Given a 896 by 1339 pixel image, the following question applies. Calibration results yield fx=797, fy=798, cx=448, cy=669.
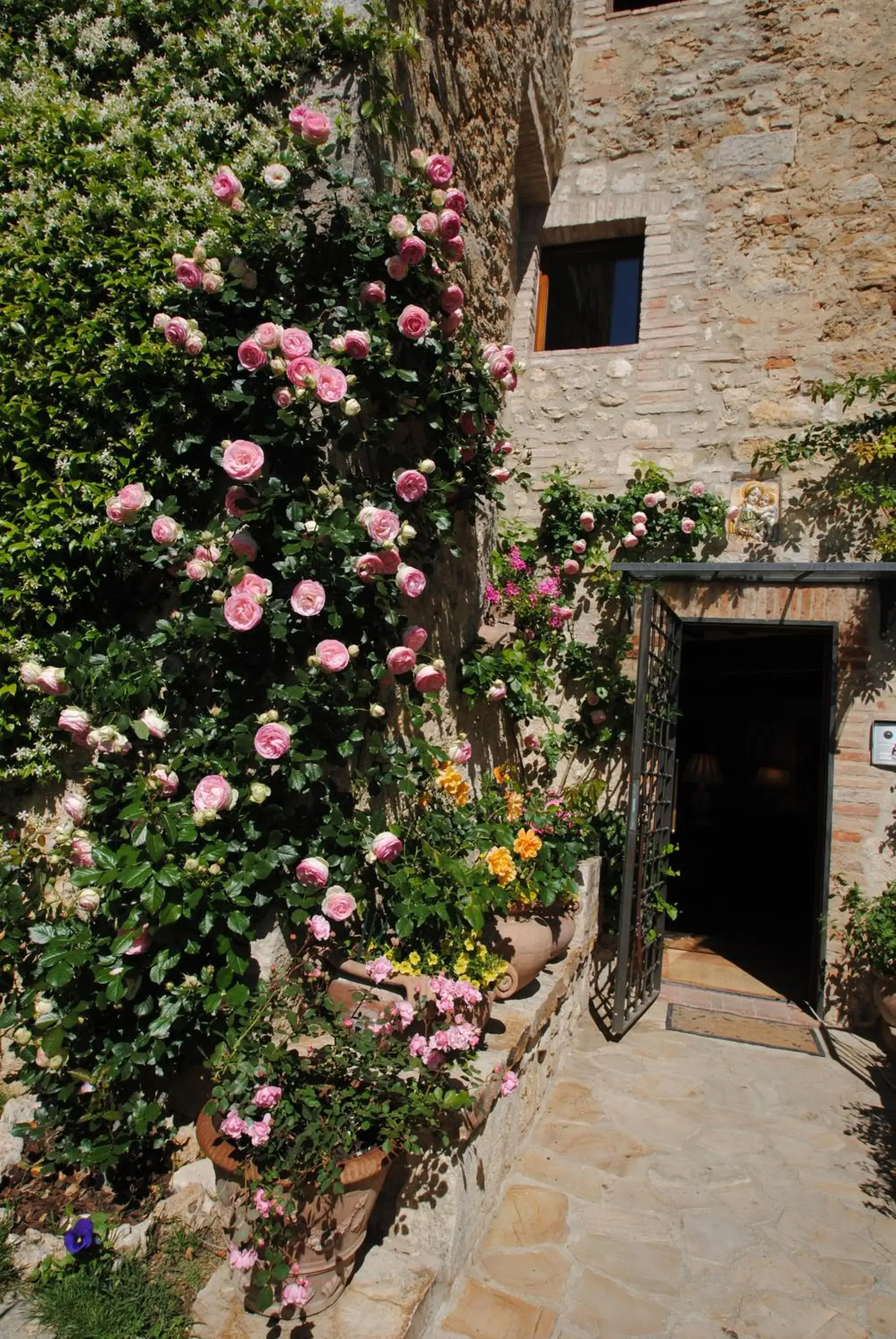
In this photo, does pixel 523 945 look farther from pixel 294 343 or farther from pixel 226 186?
pixel 226 186

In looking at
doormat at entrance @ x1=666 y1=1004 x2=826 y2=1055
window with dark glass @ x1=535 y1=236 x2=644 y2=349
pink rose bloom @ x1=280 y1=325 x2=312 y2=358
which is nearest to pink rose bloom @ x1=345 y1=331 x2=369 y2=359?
pink rose bloom @ x1=280 y1=325 x2=312 y2=358

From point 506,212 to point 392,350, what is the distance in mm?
2781

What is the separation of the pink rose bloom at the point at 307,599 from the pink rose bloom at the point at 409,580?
0.29 m

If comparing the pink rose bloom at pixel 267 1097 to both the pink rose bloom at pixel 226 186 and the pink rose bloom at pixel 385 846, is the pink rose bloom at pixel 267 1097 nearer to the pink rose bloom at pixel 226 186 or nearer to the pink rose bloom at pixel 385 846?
the pink rose bloom at pixel 385 846

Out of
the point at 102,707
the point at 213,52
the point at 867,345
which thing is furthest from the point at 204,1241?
the point at 867,345

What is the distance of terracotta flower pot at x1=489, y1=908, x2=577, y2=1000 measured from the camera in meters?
3.20

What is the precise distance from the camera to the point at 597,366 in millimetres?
5418

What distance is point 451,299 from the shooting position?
2.96 m

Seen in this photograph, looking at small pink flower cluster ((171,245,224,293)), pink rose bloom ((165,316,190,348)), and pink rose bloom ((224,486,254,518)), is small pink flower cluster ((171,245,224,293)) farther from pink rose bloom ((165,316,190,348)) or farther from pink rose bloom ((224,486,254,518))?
pink rose bloom ((224,486,254,518))

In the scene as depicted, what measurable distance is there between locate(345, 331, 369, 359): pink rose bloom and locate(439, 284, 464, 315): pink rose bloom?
20.5 inches

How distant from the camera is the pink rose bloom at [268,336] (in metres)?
2.39

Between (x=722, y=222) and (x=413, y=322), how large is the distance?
3.63 m

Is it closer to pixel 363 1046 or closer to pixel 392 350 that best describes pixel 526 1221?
pixel 363 1046

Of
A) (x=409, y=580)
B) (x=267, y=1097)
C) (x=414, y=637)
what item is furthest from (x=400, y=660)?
(x=267, y=1097)
